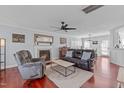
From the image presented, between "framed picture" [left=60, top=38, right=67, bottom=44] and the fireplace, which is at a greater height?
"framed picture" [left=60, top=38, right=67, bottom=44]

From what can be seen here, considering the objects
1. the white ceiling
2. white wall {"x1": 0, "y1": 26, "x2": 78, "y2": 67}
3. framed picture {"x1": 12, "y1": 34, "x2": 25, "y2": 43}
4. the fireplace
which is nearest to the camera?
the white ceiling

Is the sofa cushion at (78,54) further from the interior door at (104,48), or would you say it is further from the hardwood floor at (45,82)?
the interior door at (104,48)

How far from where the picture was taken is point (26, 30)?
5.45 meters

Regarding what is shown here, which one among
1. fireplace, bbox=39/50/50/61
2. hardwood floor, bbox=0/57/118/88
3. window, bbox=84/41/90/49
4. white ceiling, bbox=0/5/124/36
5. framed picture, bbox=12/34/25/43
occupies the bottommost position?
hardwood floor, bbox=0/57/118/88

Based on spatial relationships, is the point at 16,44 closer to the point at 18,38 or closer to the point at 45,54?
the point at 18,38

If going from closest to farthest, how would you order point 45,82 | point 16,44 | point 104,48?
point 45,82 < point 16,44 < point 104,48

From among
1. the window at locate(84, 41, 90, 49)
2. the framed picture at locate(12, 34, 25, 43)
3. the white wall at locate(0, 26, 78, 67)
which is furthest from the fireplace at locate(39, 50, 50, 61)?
the window at locate(84, 41, 90, 49)

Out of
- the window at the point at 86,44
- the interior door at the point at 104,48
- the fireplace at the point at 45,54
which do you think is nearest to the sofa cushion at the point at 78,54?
the fireplace at the point at 45,54

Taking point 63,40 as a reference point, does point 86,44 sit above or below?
below

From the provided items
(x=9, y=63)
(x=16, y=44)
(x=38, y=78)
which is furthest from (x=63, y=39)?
(x=38, y=78)

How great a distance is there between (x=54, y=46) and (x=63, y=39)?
1280 mm

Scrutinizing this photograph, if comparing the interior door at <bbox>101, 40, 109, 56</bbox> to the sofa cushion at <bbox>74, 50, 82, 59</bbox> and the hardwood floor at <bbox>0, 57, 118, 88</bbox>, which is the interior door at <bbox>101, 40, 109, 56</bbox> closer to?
the sofa cushion at <bbox>74, 50, 82, 59</bbox>

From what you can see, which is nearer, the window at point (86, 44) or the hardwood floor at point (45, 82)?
the hardwood floor at point (45, 82)

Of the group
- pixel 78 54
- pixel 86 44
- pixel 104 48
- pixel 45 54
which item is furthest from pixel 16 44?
pixel 104 48
